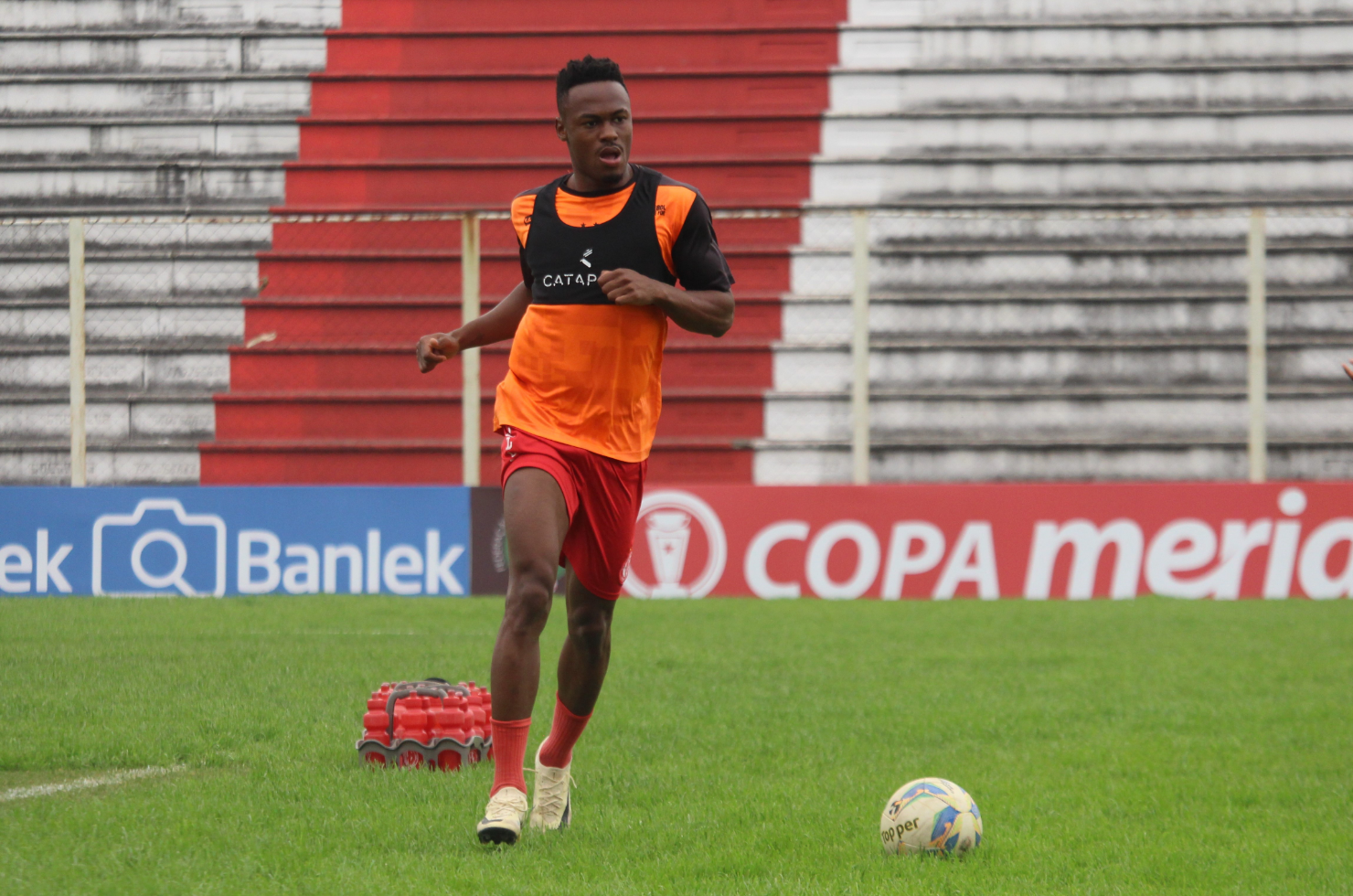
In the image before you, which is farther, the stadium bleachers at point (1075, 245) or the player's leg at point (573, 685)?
the stadium bleachers at point (1075, 245)

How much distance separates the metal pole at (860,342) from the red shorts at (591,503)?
6.53 m

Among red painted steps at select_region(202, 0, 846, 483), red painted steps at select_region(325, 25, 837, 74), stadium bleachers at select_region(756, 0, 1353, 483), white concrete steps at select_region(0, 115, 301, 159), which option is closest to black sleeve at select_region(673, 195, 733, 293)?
stadium bleachers at select_region(756, 0, 1353, 483)

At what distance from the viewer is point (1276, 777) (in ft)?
15.3

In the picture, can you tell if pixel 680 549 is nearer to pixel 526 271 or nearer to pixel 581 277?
pixel 526 271

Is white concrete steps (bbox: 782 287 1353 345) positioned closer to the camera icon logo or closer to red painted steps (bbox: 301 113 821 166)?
red painted steps (bbox: 301 113 821 166)

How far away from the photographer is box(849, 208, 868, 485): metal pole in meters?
10.4

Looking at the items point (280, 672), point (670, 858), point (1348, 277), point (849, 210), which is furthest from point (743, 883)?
point (1348, 277)

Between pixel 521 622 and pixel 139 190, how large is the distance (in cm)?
1185

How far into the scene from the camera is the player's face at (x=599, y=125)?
394 centimetres

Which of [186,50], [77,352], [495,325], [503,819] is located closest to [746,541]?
[77,352]

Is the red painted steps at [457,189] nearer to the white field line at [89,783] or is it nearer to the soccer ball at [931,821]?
the white field line at [89,783]

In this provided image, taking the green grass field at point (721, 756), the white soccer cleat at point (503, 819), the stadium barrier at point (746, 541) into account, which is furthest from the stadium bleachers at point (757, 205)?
the white soccer cleat at point (503, 819)

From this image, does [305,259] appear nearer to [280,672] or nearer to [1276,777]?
[280,672]

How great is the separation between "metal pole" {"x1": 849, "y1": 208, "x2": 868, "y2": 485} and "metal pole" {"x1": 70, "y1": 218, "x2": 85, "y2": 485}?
18.0 ft
